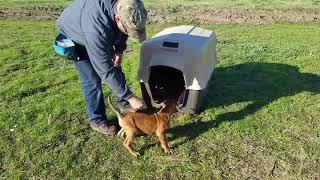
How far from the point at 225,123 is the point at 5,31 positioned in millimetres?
7767

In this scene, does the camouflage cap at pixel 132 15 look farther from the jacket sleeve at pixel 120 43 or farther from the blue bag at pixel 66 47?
the blue bag at pixel 66 47

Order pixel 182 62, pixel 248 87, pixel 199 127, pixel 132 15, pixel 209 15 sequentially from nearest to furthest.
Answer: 1. pixel 132 15
2. pixel 182 62
3. pixel 199 127
4. pixel 248 87
5. pixel 209 15

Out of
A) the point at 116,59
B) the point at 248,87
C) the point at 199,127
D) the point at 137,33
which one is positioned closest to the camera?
the point at 137,33

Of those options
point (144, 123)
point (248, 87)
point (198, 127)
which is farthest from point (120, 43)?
point (248, 87)

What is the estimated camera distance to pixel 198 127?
5.63m

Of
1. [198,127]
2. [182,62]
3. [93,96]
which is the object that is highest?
[182,62]

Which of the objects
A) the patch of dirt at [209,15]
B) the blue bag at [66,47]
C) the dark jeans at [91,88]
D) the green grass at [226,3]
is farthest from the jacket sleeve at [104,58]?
the green grass at [226,3]

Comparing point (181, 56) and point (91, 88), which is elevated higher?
point (181, 56)

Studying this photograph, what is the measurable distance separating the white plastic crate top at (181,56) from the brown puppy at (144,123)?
613 millimetres

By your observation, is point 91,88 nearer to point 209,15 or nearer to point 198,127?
point 198,127

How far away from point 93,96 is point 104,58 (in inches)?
44.5

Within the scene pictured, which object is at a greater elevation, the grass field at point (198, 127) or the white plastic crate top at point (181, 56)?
the white plastic crate top at point (181, 56)

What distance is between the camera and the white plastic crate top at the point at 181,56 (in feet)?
17.8

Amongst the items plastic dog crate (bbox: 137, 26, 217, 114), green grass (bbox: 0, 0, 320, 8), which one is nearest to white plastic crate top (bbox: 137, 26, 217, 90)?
plastic dog crate (bbox: 137, 26, 217, 114)
